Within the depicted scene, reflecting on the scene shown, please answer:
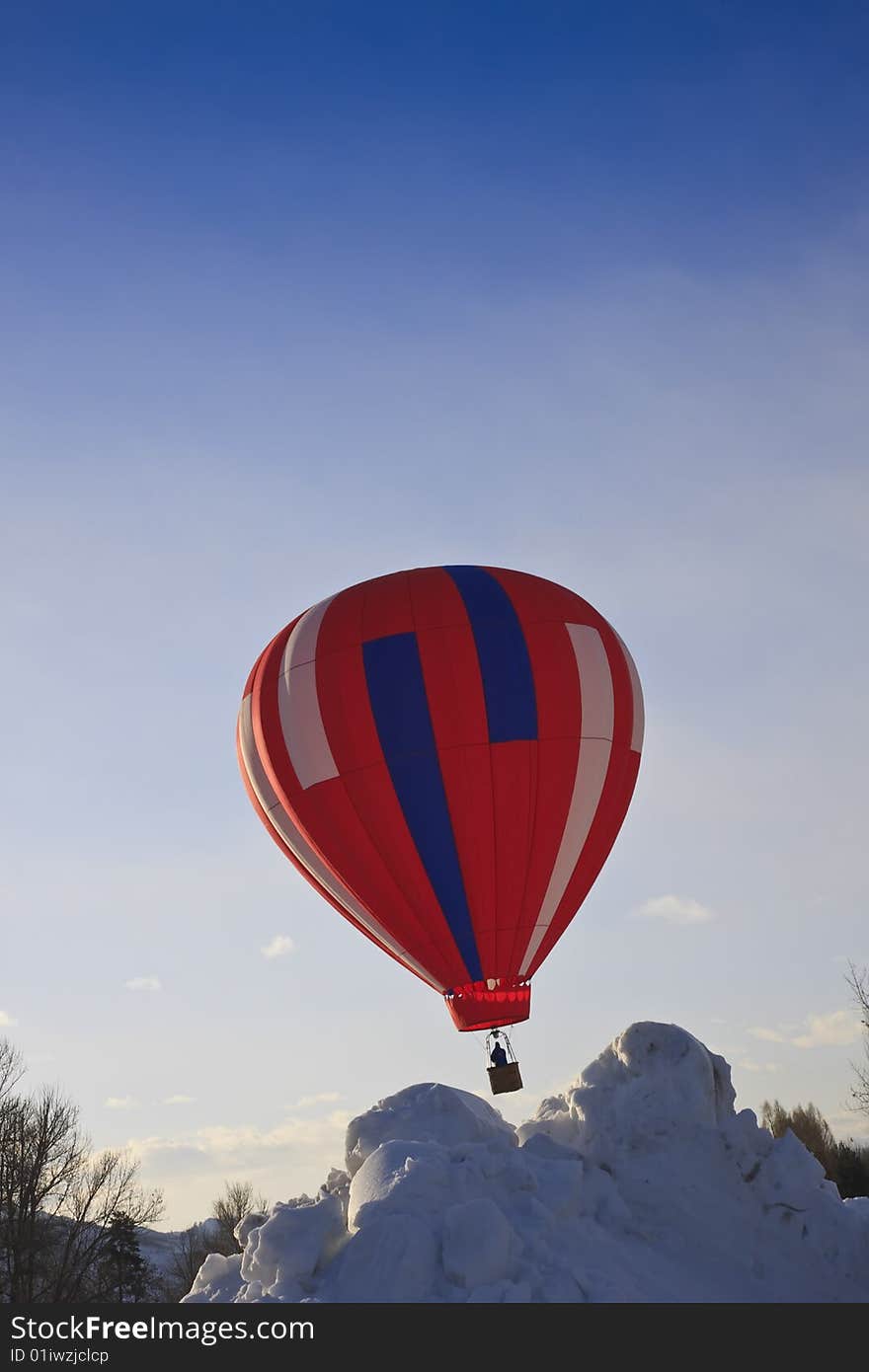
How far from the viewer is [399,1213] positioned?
13.7 metres

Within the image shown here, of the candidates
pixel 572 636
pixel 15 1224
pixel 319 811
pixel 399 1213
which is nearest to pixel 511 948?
pixel 319 811

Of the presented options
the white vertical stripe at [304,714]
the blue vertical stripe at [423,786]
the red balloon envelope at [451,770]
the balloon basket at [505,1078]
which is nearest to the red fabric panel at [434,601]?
the red balloon envelope at [451,770]

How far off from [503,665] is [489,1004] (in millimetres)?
4990

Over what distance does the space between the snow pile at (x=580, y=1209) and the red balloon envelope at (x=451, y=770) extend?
3735 millimetres

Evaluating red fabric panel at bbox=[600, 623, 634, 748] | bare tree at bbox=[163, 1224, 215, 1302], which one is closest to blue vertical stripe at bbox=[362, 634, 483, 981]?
red fabric panel at bbox=[600, 623, 634, 748]

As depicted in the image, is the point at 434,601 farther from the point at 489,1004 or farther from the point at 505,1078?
the point at 505,1078

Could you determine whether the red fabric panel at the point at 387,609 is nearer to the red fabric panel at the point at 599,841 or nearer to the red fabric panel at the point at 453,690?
the red fabric panel at the point at 453,690

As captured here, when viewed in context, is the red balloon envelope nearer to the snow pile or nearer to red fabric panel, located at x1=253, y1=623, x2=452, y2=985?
red fabric panel, located at x1=253, y1=623, x2=452, y2=985

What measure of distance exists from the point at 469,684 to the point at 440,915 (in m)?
3.46

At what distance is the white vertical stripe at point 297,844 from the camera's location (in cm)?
2083

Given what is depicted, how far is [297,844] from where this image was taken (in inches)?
845
